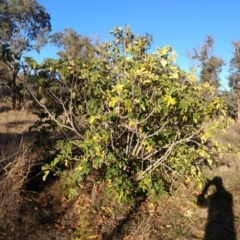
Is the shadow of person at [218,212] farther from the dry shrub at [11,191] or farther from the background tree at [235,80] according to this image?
the background tree at [235,80]

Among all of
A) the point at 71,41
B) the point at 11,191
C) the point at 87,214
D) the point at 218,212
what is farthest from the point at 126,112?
the point at 71,41

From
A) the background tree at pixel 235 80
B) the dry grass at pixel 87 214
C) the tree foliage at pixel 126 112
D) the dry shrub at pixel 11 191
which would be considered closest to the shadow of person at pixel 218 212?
the dry grass at pixel 87 214

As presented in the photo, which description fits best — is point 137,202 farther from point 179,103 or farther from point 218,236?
point 179,103

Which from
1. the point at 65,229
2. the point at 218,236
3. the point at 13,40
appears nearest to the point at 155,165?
the point at 218,236

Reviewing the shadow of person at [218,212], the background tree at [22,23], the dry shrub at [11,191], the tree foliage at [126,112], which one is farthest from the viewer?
the background tree at [22,23]

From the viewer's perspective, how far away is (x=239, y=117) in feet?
64.4

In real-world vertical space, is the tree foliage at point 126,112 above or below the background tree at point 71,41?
below

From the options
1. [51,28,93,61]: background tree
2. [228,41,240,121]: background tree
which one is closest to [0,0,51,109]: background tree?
[51,28,93,61]: background tree

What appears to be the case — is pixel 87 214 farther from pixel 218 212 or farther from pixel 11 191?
pixel 218 212

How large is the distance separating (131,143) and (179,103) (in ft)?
4.42

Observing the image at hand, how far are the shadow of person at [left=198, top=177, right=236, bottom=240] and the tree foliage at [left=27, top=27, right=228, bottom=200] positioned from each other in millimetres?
507

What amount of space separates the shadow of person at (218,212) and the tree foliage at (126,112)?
1.66ft

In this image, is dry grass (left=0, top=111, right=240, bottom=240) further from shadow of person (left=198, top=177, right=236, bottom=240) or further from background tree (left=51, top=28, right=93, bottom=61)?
background tree (left=51, top=28, right=93, bottom=61)

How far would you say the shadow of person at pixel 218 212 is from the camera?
4324 millimetres
